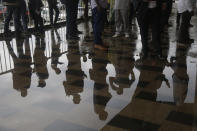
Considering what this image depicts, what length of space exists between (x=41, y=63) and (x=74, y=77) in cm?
92

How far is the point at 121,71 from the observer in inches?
147

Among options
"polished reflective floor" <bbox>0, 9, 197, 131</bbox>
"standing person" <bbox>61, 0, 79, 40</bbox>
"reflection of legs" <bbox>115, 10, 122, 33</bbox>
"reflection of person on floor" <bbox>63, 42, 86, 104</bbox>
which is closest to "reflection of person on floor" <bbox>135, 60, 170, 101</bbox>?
"polished reflective floor" <bbox>0, 9, 197, 131</bbox>

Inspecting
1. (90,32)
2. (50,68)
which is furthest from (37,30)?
(50,68)

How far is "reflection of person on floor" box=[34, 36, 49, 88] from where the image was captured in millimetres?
3527

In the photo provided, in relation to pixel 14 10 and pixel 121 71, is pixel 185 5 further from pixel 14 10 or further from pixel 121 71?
pixel 14 10

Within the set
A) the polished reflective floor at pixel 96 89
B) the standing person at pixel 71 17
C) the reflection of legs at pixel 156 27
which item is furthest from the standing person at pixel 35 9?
the reflection of legs at pixel 156 27

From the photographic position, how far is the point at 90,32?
274 inches

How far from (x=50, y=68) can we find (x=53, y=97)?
1.12m

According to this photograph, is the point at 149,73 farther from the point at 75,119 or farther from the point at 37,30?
the point at 37,30

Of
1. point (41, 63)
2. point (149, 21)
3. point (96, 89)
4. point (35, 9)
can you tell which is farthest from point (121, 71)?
point (35, 9)

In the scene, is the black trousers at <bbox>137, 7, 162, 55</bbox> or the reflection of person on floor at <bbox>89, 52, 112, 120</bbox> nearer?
the reflection of person on floor at <bbox>89, 52, 112, 120</bbox>

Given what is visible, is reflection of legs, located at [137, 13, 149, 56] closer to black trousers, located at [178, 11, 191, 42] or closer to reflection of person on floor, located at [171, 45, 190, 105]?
reflection of person on floor, located at [171, 45, 190, 105]

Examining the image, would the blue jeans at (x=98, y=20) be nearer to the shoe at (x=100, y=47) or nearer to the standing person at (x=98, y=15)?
the standing person at (x=98, y=15)

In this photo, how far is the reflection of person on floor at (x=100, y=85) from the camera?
2.59 m
